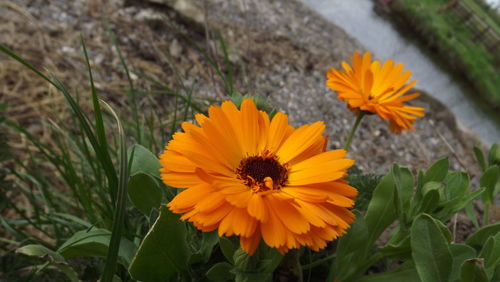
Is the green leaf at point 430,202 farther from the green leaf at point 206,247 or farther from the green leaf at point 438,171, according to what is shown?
the green leaf at point 206,247

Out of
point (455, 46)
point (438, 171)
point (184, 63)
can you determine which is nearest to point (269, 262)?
point (438, 171)

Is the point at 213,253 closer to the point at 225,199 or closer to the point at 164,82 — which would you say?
the point at 225,199

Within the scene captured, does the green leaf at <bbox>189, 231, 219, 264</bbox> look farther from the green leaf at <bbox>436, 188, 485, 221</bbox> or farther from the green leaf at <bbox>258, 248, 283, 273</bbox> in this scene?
the green leaf at <bbox>436, 188, 485, 221</bbox>

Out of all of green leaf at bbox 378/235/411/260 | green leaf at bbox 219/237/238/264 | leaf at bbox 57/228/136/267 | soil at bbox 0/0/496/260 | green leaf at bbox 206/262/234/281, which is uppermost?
green leaf at bbox 378/235/411/260

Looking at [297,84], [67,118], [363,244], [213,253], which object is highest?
[363,244]

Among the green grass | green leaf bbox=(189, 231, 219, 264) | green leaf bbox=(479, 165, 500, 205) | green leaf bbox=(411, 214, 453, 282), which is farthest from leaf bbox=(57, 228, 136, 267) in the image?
the green grass

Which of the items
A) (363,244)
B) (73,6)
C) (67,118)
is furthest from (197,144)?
(73,6)

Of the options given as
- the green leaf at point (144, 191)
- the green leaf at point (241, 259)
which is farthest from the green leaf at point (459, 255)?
the green leaf at point (144, 191)
